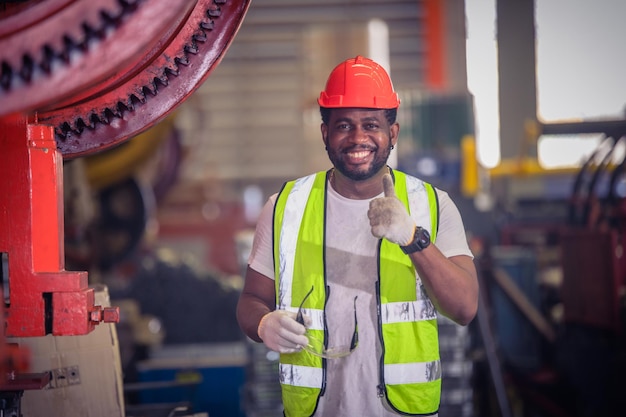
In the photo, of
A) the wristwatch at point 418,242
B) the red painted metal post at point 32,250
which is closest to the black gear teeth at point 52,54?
the red painted metal post at point 32,250

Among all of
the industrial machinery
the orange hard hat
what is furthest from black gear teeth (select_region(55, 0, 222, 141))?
the orange hard hat

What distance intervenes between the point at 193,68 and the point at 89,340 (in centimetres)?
91

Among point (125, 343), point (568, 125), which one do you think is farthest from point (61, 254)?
point (568, 125)

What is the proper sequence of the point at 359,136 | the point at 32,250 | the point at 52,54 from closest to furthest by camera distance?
the point at 52,54 → the point at 32,250 → the point at 359,136

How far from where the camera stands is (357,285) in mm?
2500

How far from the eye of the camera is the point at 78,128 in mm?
2295

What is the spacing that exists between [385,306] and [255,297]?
429 millimetres

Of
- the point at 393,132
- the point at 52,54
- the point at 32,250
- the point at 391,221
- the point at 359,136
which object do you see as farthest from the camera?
the point at 393,132

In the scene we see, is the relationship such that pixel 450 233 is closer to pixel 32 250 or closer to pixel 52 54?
pixel 32 250

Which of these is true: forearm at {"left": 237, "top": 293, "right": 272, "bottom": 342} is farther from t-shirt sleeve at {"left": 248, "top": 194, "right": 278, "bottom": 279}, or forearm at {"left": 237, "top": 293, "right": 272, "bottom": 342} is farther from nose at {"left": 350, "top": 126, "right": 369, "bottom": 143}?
nose at {"left": 350, "top": 126, "right": 369, "bottom": 143}

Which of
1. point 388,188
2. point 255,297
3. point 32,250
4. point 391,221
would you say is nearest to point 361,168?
point 388,188

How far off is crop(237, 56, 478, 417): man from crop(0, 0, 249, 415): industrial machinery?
1.62ft

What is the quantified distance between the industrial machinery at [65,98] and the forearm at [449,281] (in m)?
0.84

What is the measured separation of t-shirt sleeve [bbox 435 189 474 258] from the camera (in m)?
2.44
